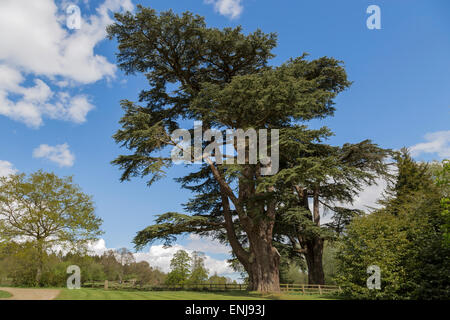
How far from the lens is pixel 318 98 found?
1739cm

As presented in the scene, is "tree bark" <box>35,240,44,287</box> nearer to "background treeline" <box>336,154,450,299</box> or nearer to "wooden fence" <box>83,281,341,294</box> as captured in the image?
"wooden fence" <box>83,281,341,294</box>

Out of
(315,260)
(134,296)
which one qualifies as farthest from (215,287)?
(134,296)

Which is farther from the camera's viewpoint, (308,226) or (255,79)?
(308,226)

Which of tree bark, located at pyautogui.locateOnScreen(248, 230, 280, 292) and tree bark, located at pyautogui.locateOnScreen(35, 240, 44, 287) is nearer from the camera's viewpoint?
tree bark, located at pyautogui.locateOnScreen(248, 230, 280, 292)

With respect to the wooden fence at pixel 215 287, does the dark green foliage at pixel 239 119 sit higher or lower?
higher

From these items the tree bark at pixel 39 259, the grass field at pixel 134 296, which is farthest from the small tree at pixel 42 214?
the grass field at pixel 134 296

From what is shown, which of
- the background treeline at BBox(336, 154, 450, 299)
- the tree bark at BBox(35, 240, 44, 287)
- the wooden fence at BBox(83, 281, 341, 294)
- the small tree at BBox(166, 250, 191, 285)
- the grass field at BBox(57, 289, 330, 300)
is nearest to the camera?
the grass field at BBox(57, 289, 330, 300)

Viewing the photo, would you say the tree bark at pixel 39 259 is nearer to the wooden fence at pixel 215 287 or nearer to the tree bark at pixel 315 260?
the wooden fence at pixel 215 287

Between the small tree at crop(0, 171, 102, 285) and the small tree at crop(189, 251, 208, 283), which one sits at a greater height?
the small tree at crop(0, 171, 102, 285)

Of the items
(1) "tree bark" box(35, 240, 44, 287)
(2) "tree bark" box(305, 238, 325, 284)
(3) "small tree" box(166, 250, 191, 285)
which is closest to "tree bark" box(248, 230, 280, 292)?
(2) "tree bark" box(305, 238, 325, 284)

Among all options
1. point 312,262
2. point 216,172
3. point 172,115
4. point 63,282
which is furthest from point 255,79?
point 63,282

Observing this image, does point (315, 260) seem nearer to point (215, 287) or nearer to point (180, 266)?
point (215, 287)
